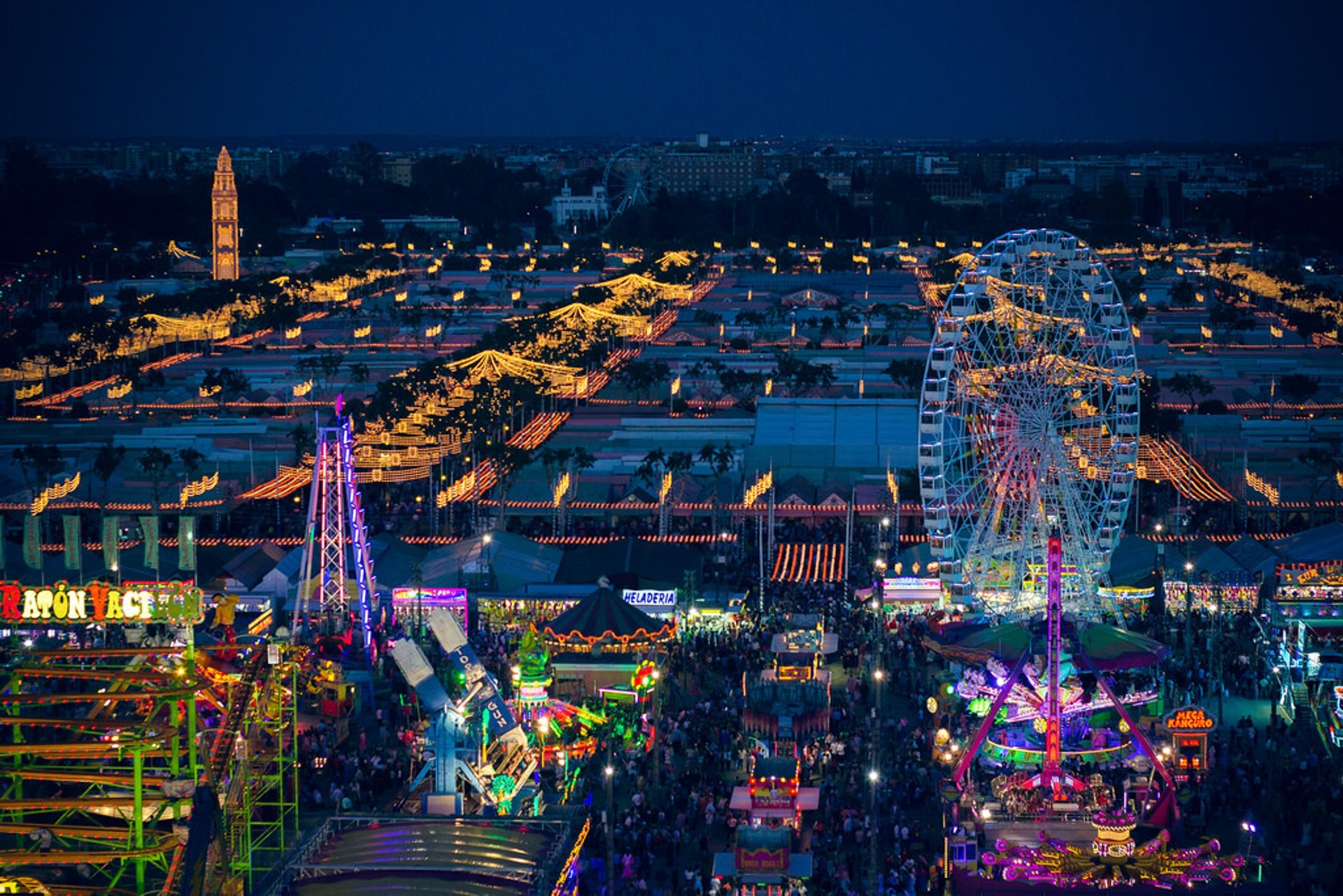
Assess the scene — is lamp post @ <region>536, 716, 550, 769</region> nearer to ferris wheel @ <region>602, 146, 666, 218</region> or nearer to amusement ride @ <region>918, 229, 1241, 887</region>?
amusement ride @ <region>918, 229, 1241, 887</region>

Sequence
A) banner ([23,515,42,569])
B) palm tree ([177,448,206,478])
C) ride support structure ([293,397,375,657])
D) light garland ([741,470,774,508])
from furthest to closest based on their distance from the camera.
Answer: palm tree ([177,448,206,478])
light garland ([741,470,774,508])
banner ([23,515,42,569])
ride support structure ([293,397,375,657])

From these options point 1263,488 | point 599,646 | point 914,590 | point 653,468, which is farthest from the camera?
point 653,468

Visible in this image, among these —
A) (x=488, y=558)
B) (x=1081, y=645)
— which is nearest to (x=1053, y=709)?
(x=1081, y=645)

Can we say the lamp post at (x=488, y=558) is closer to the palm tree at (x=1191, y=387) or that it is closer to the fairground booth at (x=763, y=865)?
the fairground booth at (x=763, y=865)

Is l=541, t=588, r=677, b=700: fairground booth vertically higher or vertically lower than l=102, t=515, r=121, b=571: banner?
lower

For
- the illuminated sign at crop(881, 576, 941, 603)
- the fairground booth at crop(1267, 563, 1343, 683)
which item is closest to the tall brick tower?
the illuminated sign at crop(881, 576, 941, 603)

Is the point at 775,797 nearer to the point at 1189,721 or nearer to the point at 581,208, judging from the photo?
the point at 1189,721

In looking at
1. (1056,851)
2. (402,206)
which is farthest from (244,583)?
(402,206)

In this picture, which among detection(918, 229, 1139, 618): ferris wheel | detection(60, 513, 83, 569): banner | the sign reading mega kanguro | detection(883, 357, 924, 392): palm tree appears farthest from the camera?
detection(883, 357, 924, 392): palm tree
